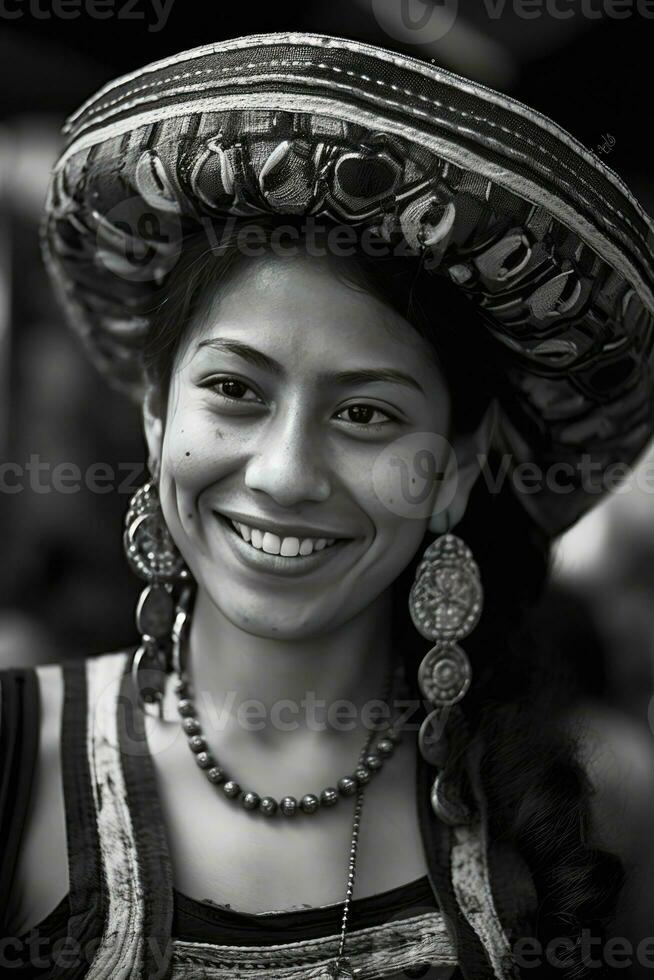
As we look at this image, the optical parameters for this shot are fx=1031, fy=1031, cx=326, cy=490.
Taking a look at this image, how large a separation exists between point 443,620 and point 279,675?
10.1 inches

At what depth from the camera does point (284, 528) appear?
135cm

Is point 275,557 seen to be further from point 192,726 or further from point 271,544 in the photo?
point 192,726

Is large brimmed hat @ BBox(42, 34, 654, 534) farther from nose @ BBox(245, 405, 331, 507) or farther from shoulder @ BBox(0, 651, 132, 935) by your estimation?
shoulder @ BBox(0, 651, 132, 935)

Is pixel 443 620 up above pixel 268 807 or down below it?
above

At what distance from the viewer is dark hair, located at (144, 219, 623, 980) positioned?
1.40 meters

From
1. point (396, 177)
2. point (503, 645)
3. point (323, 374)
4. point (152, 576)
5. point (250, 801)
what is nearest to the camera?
point (396, 177)

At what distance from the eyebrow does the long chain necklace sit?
0.49m

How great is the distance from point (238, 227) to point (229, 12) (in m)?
0.53

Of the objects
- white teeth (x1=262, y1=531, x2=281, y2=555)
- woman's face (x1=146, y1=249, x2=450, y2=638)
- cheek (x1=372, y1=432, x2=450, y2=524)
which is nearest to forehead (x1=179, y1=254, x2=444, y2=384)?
woman's face (x1=146, y1=249, x2=450, y2=638)

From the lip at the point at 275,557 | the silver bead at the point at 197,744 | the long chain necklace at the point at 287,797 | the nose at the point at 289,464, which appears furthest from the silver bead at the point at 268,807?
the nose at the point at 289,464

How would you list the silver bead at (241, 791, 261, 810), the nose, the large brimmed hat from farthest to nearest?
the silver bead at (241, 791, 261, 810) → the nose → the large brimmed hat

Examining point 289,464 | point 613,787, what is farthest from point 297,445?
point 613,787

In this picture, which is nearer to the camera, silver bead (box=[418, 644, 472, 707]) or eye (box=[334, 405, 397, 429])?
eye (box=[334, 405, 397, 429])

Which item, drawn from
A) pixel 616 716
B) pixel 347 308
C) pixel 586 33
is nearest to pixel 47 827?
pixel 347 308
